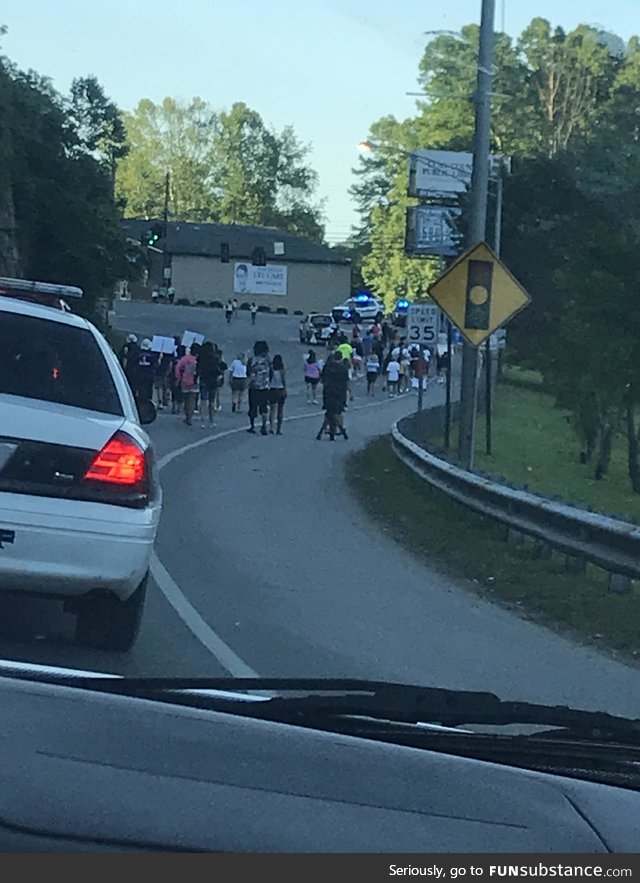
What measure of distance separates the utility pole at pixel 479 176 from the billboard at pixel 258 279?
9554cm

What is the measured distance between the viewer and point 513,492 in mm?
14219

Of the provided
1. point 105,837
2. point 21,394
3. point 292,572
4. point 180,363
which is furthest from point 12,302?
point 180,363

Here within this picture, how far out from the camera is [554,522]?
12.7m

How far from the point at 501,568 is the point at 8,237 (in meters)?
38.3

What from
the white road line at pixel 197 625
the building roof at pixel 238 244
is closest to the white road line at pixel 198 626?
the white road line at pixel 197 625

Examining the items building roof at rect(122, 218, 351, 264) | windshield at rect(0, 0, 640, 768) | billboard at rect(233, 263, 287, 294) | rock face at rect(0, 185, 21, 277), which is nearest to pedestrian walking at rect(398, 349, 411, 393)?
windshield at rect(0, 0, 640, 768)

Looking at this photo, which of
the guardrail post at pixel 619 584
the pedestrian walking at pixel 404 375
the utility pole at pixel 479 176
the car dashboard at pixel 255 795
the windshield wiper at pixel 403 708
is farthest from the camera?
the pedestrian walking at pixel 404 375

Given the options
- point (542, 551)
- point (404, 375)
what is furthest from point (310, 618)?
point (404, 375)

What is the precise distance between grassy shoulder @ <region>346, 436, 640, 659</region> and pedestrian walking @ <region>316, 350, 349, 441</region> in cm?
946

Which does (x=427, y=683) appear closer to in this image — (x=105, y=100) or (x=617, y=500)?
(x=617, y=500)

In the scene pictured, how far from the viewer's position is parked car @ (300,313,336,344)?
253 ft

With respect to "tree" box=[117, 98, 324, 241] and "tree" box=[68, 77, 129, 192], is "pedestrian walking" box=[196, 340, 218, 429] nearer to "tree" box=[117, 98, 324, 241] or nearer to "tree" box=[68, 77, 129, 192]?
"tree" box=[68, 77, 129, 192]

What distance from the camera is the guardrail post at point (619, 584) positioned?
448 inches

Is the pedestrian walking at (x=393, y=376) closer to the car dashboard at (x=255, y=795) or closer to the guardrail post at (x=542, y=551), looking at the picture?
the guardrail post at (x=542, y=551)
